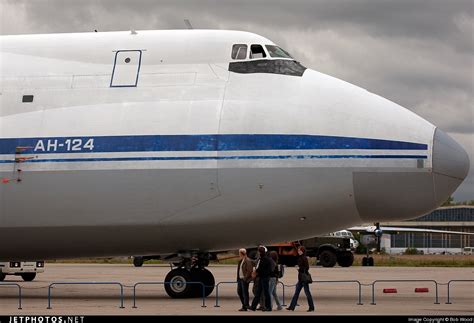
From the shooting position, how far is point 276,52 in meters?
26.4

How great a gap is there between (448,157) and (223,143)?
18.9 ft

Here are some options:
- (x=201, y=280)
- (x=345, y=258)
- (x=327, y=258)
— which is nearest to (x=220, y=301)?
(x=201, y=280)

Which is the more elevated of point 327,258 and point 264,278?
point 327,258

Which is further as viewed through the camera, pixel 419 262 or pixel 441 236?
pixel 441 236

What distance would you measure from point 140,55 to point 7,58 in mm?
4034

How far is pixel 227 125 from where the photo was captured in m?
25.0

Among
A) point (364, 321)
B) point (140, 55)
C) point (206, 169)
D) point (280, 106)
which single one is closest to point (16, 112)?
point (140, 55)

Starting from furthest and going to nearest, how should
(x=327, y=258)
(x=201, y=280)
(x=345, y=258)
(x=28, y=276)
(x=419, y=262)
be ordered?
1. (x=419, y=262)
2. (x=345, y=258)
3. (x=327, y=258)
4. (x=28, y=276)
5. (x=201, y=280)

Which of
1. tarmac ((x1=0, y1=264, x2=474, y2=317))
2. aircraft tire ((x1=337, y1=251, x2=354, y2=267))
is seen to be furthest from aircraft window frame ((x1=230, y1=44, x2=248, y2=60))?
aircraft tire ((x1=337, y1=251, x2=354, y2=267))

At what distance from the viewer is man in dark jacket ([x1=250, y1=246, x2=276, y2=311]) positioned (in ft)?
78.0

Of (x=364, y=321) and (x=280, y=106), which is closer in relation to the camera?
(x=364, y=321)

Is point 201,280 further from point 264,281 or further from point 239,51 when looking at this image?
point 239,51

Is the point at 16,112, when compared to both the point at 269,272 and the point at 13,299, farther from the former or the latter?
the point at 269,272

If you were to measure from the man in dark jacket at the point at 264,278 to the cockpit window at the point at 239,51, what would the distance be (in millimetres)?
5482
